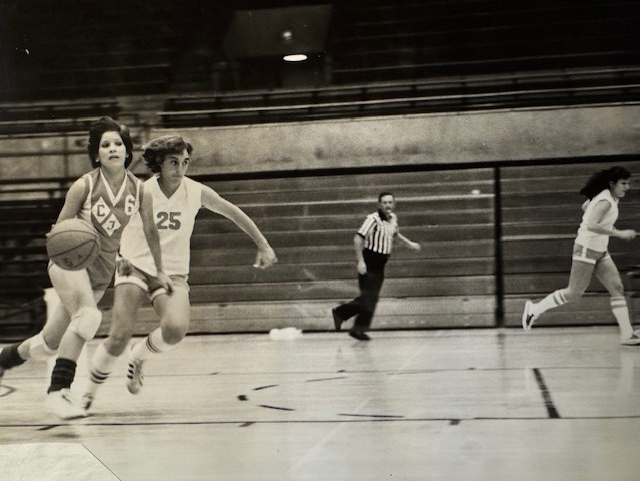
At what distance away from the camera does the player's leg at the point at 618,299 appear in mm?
3627

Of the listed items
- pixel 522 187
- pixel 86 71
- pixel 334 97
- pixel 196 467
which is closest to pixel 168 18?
pixel 86 71

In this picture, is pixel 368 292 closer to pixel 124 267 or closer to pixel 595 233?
pixel 595 233

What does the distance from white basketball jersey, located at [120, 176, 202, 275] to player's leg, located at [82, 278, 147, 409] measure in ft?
0.41

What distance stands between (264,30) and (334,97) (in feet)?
1.63

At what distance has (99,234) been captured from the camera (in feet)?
13.4

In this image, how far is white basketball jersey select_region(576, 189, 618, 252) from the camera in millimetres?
3682

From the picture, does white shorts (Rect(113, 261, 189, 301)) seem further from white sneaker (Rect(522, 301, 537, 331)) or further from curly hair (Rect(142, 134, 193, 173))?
white sneaker (Rect(522, 301, 537, 331))

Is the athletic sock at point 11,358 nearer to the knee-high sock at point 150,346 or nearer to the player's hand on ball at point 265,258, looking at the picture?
the knee-high sock at point 150,346

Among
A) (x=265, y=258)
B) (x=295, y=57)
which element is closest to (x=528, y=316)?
(x=265, y=258)

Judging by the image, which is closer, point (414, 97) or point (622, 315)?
point (622, 315)

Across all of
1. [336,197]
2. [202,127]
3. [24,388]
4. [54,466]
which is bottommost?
[54,466]

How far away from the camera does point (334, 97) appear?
12.9 feet

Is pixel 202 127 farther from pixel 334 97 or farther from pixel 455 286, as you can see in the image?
pixel 455 286

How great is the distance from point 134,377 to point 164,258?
0.60 m
